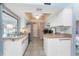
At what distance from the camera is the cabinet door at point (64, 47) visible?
364 cm

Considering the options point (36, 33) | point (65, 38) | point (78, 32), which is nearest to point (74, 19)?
point (78, 32)

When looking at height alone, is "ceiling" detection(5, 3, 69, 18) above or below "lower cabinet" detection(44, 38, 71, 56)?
above

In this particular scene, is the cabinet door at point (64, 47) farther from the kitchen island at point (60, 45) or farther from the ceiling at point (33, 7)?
the ceiling at point (33, 7)

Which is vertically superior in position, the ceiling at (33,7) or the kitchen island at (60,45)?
the ceiling at (33,7)

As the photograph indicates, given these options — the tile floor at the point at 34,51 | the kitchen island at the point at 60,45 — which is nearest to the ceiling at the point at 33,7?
the kitchen island at the point at 60,45

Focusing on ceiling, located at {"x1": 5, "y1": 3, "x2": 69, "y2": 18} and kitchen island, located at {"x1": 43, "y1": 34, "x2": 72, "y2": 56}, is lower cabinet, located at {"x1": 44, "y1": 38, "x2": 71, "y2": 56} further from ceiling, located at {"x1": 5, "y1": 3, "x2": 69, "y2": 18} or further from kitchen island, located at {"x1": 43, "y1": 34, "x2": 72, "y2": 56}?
ceiling, located at {"x1": 5, "y1": 3, "x2": 69, "y2": 18}

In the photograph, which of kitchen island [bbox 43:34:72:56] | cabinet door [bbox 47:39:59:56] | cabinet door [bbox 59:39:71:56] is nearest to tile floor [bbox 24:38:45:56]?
cabinet door [bbox 47:39:59:56]

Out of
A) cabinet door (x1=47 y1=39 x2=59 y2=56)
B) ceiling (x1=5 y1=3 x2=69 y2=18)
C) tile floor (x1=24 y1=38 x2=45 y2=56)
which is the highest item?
ceiling (x1=5 y1=3 x2=69 y2=18)

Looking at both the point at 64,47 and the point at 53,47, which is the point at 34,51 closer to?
the point at 53,47

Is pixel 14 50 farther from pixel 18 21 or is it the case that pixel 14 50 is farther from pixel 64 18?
pixel 18 21

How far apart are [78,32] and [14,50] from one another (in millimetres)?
1659

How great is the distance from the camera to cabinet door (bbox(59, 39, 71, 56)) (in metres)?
3.64

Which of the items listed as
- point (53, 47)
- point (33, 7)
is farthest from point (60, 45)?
point (33, 7)

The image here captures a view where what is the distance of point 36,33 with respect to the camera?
10016 millimetres
